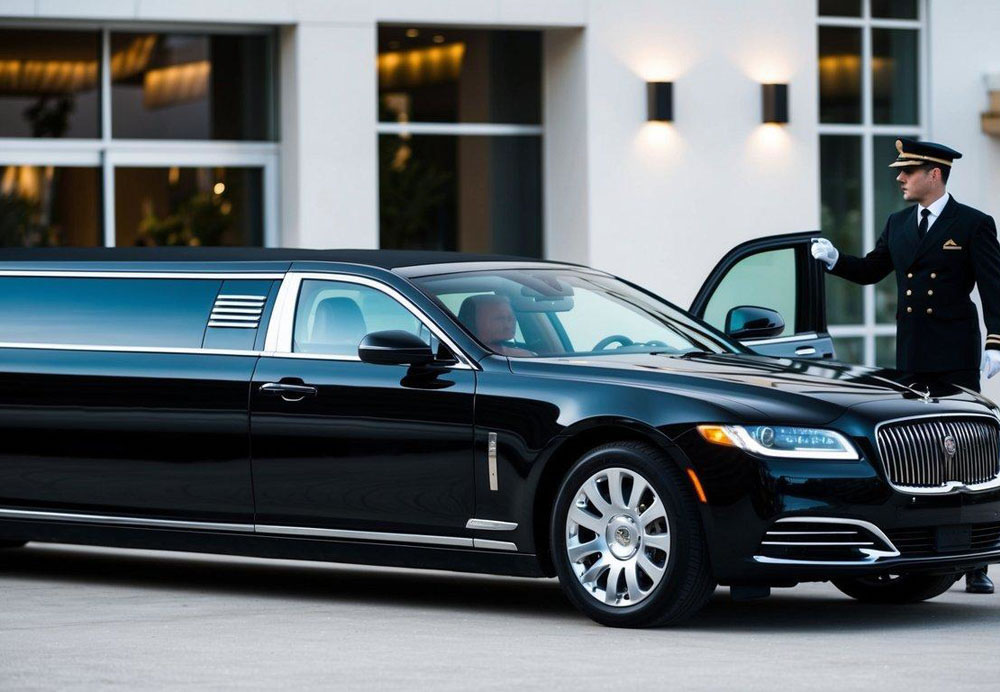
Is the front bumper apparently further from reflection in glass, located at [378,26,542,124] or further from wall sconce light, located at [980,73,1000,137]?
wall sconce light, located at [980,73,1000,137]

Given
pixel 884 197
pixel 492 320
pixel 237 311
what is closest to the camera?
pixel 492 320

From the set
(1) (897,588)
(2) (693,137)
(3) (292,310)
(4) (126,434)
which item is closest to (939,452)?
(1) (897,588)

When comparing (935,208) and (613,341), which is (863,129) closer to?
(935,208)

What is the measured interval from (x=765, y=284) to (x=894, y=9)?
30.8 feet

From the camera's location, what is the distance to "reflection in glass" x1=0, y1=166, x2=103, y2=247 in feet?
A: 54.0

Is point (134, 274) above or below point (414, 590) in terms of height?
above

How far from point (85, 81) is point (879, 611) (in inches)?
389

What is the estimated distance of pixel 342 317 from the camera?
28.9ft

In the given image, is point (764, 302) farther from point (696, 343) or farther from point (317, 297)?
point (317, 297)

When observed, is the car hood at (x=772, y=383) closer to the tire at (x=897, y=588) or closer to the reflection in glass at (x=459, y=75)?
the tire at (x=897, y=588)

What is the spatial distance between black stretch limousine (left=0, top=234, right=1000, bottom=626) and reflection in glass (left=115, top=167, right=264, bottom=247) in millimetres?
6685

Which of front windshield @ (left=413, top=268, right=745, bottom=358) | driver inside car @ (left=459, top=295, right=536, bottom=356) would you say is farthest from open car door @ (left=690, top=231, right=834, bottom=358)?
driver inside car @ (left=459, top=295, right=536, bottom=356)

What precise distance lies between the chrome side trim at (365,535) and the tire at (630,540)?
460mm

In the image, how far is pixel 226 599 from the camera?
29.4 ft
